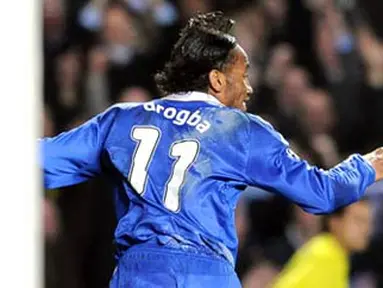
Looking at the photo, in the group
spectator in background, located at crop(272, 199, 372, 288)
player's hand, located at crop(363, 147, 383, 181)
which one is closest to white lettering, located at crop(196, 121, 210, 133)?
player's hand, located at crop(363, 147, 383, 181)

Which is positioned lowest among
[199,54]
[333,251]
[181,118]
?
[333,251]

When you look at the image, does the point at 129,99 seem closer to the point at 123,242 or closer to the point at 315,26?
the point at 315,26

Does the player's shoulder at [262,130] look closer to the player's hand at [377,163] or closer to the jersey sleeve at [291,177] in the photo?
the jersey sleeve at [291,177]

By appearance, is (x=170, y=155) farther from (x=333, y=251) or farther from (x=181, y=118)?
(x=333, y=251)

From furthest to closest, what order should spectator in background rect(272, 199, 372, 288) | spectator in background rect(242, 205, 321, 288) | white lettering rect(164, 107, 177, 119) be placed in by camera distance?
1. spectator in background rect(242, 205, 321, 288)
2. spectator in background rect(272, 199, 372, 288)
3. white lettering rect(164, 107, 177, 119)

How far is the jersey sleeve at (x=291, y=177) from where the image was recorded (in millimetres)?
2531

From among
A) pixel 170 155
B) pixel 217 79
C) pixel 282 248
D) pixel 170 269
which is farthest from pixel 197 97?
pixel 282 248

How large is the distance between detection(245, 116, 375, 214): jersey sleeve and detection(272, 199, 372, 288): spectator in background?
6.10 feet

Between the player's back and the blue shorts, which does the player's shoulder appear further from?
the blue shorts

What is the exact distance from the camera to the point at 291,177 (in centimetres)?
254

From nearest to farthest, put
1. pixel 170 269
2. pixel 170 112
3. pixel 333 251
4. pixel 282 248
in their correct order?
pixel 170 269, pixel 170 112, pixel 333 251, pixel 282 248

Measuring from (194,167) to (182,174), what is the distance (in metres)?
0.03

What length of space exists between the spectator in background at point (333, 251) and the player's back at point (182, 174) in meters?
1.90

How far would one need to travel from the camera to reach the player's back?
2.55m
